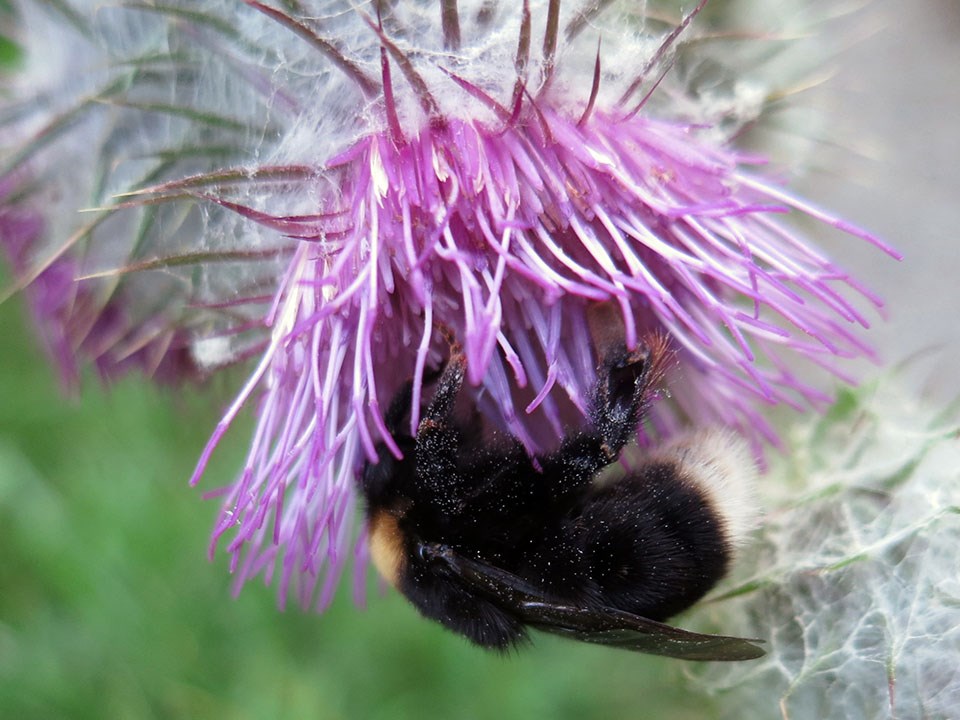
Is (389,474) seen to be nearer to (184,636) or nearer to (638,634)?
(638,634)

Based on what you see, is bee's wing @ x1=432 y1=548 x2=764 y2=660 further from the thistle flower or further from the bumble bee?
the thistle flower

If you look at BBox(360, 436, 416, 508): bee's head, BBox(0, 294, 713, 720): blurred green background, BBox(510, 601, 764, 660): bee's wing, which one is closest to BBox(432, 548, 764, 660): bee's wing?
BBox(510, 601, 764, 660): bee's wing

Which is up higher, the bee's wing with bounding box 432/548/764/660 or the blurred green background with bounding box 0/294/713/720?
the bee's wing with bounding box 432/548/764/660

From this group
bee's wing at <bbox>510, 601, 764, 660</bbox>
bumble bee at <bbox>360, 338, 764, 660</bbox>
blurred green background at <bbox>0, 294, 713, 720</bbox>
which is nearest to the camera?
bee's wing at <bbox>510, 601, 764, 660</bbox>

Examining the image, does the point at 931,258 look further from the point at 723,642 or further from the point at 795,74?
the point at 723,642

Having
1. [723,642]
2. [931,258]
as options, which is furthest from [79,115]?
[931,258]

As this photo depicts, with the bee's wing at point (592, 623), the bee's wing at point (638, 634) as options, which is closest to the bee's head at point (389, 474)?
the bee's wing at point (592, 623)

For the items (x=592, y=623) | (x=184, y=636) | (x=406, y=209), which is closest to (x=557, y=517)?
(x=592, y=623)

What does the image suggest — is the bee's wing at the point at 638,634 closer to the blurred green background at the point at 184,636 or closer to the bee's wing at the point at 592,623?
the bee's wing at the point at 592,623
